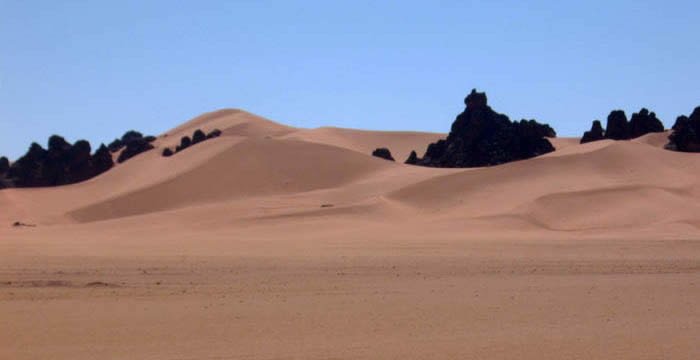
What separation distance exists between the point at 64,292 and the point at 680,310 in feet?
27.0

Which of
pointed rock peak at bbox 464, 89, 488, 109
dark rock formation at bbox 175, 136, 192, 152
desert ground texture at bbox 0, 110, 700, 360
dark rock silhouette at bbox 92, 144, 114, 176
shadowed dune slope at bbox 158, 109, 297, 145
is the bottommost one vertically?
desert ground texture at bbox 0, 110, 700, 360

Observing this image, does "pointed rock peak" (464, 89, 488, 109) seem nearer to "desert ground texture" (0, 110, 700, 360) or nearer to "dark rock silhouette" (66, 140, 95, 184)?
"desert ground texture" (0, 110, 700, 360)

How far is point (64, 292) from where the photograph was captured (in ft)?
36.2

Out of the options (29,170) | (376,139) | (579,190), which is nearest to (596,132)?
(579,190)

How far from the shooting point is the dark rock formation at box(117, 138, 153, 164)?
48.0 meters

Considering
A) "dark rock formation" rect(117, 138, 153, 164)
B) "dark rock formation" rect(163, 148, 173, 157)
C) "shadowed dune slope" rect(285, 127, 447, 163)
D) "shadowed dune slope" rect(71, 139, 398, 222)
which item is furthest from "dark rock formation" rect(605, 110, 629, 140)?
"dark rock formation" rect(117, 138, 153, 164)

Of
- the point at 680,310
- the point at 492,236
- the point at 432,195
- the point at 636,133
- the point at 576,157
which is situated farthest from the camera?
the point at 636,133

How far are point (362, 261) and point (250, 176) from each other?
71.9 ft

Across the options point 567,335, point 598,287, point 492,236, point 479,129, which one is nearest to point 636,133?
point 479,129

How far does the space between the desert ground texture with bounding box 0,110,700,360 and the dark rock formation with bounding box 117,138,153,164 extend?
26.5 feet

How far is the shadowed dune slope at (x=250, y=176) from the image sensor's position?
33719 millimetres

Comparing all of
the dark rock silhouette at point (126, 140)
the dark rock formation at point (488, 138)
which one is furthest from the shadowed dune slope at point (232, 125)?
the dark rock formation at point (488, 138)

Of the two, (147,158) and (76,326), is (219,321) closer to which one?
(76,326)

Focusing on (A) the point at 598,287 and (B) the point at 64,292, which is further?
(A) the point at 598,287
